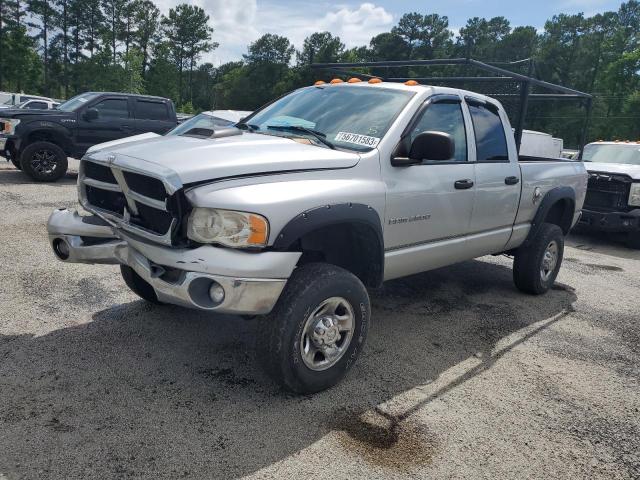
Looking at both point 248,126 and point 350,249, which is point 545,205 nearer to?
point 350,249

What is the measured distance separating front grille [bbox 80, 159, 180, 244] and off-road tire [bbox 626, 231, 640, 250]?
Result: 879 centimetres

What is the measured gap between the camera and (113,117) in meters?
11.5

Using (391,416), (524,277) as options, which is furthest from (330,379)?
(524,277)

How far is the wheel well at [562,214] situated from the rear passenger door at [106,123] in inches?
352

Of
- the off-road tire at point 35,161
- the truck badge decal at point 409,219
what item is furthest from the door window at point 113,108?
the truck badge decal at point 409,219

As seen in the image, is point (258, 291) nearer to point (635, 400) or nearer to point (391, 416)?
point (391, 416)

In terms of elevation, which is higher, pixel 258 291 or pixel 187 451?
pixel 258 291

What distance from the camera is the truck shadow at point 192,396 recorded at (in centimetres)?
259

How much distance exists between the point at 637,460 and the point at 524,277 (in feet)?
9.20

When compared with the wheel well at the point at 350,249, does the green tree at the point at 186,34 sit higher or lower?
higher

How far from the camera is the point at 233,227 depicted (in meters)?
2.80

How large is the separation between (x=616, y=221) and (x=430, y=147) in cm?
704

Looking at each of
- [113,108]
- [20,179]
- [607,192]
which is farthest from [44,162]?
[607,192]

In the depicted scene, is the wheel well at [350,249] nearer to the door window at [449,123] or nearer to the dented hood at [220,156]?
the dented hood at [220,156]
